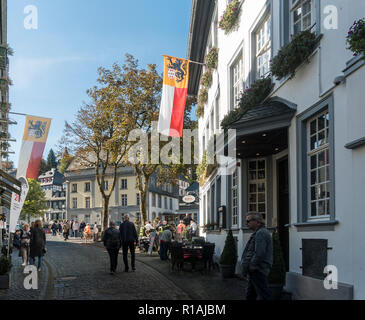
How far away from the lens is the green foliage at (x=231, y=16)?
585 inches

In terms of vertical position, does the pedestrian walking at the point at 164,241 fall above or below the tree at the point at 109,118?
below

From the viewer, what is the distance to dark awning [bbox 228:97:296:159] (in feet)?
32.2

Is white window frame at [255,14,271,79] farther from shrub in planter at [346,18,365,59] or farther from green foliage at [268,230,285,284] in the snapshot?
shrub in planter at [346,18,365,59]

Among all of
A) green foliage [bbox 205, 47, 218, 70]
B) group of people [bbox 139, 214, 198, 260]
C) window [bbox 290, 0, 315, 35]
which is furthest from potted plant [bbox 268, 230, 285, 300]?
green foliage [bbox 205, 47, 218, 70]

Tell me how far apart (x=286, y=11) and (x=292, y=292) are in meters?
5.89

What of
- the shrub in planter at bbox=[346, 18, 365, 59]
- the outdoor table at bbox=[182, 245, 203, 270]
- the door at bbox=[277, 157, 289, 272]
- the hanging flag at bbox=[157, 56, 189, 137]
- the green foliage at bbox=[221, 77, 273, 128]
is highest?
the hanging flag at bbox=[157, 56, 189, 137]

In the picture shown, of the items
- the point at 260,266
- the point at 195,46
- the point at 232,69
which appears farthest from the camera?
the point at 195,46

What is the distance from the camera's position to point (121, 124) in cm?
2981

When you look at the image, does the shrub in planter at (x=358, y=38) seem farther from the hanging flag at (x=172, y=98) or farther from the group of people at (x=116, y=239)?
the hanging flag at (x=172, y=98)

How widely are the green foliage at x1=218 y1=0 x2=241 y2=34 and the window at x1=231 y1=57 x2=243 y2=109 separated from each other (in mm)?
1121

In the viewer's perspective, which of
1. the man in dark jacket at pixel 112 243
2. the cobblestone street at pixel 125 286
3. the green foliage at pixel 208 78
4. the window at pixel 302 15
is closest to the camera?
the window at pixel 302 15

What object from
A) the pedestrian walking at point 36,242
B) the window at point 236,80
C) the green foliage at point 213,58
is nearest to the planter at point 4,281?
the pedestrian walking at point 36,242

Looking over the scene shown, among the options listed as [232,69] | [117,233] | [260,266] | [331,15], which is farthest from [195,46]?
[260,266]
